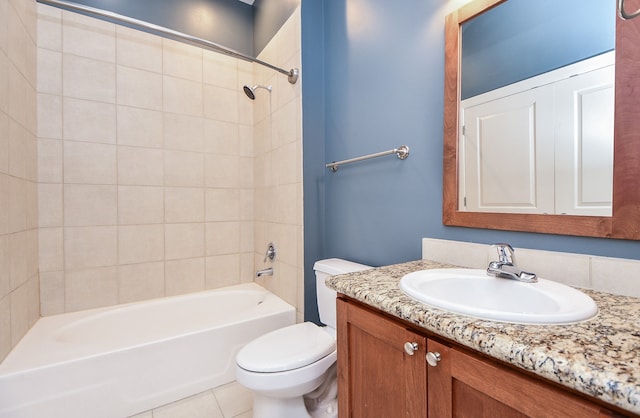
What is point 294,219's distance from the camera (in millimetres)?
1875

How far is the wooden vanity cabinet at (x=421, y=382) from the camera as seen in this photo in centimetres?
45

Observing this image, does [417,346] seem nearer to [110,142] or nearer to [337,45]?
[337,45]

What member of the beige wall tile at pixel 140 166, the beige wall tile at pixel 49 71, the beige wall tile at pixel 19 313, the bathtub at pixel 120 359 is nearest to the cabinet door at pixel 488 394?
the bathtub at pixel 120 359

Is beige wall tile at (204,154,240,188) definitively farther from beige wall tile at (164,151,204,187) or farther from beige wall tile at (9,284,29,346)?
beige wall tile at (9,284,29,346)

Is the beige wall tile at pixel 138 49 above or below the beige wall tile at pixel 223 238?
above

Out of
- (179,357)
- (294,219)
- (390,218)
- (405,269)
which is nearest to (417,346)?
(405,269)

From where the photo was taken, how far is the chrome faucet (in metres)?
0.79

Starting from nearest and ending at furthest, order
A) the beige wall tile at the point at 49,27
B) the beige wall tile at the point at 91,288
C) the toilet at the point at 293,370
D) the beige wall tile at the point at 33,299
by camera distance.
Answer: the toilet at the point at 293,370
the beige wall tile at the point at 33,299
the beige wall tile at the point at 49,27
the beige wall tile at the point at 91,288

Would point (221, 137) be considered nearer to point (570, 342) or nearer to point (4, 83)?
point (4, 83)

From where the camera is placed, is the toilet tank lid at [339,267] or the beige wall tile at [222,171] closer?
the toilet tank lid at [339,267]

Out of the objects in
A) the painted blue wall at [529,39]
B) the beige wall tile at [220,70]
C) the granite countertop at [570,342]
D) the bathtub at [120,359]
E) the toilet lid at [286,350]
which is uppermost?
the beige wall tile at [220,70]

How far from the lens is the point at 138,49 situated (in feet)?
6.57

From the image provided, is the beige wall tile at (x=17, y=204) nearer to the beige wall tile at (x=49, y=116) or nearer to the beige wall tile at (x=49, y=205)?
the beige wall tile at (x=49, y=205)

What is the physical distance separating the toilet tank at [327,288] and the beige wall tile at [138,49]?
1.92 meters
